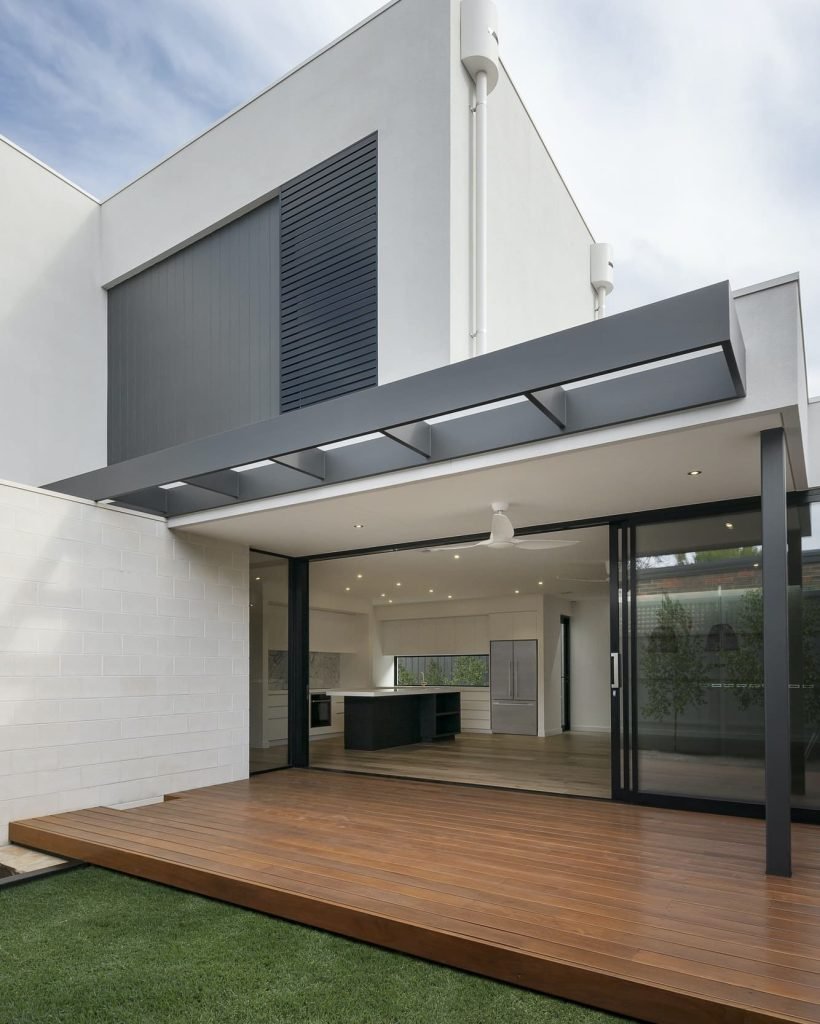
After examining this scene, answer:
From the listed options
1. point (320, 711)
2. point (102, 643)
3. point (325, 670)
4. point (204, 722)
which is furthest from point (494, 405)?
point (325, 670)

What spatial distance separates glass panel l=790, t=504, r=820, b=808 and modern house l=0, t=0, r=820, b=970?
2 centimetres

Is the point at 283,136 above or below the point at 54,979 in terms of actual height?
above

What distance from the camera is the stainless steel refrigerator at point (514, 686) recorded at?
13.3m

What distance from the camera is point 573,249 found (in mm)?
10461

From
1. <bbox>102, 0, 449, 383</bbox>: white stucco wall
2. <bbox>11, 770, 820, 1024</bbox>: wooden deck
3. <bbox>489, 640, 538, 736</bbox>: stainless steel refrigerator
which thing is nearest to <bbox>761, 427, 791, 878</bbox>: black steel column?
<bbox>11, 770, 820, 1024</bbox>: wooden deck

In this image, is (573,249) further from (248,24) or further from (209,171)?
(248,24)

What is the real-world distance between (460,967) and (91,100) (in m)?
15.1

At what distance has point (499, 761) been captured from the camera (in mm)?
9641

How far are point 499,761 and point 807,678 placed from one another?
182 inches

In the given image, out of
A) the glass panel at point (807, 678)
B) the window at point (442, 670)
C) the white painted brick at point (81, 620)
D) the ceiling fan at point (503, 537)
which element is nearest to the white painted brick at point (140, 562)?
the white painted brick at point (81, 620)

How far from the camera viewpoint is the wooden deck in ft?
10.0

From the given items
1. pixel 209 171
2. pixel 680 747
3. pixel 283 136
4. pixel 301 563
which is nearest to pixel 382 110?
pixel 283 136

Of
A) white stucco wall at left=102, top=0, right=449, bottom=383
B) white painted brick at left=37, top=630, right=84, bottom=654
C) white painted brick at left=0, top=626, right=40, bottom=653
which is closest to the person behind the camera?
white painted brick at left=0, top=626, right=40, bottom=653

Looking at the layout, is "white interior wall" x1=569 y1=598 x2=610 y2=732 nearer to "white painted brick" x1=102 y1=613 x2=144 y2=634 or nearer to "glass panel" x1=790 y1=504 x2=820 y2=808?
"glass panel" x1=790 y1=504 x2=820 y2=808
